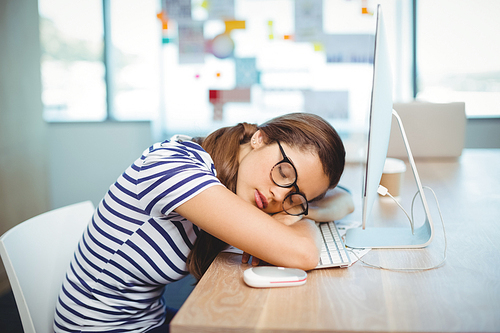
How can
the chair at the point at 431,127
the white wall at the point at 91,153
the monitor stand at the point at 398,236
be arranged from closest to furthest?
the monitor stand at the point at 398,236
the chair at the point at 431,127
the white wall at the point at 91,153

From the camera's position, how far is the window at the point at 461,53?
2.88 metres

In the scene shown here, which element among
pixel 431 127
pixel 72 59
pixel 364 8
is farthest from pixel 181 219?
pixel 72 59

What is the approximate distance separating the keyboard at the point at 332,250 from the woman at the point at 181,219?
4cm

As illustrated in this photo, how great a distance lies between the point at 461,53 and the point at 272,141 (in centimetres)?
270

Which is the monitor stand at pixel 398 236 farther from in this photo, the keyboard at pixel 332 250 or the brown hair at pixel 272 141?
the brown hair at pixel 272 141

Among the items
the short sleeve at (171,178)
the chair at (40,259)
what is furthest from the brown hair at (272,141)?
the chair at (40,259)

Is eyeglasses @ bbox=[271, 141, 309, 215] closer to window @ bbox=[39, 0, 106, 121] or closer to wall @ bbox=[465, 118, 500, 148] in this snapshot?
wall @ bbox=[465, 118, 500, 148]

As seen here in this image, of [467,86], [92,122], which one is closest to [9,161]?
[92,122]

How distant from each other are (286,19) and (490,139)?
6.00 ft

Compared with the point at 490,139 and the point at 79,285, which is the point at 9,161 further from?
the point at 490,139

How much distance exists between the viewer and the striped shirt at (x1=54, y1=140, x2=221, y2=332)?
76cm

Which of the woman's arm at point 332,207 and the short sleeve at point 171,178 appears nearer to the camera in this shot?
the short sleeve at point 171,178

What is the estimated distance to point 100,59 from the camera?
330 centimetres

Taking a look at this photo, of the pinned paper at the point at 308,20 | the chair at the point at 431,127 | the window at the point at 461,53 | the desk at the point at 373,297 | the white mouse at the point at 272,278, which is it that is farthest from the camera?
the pinned paper at the point at 308,20
